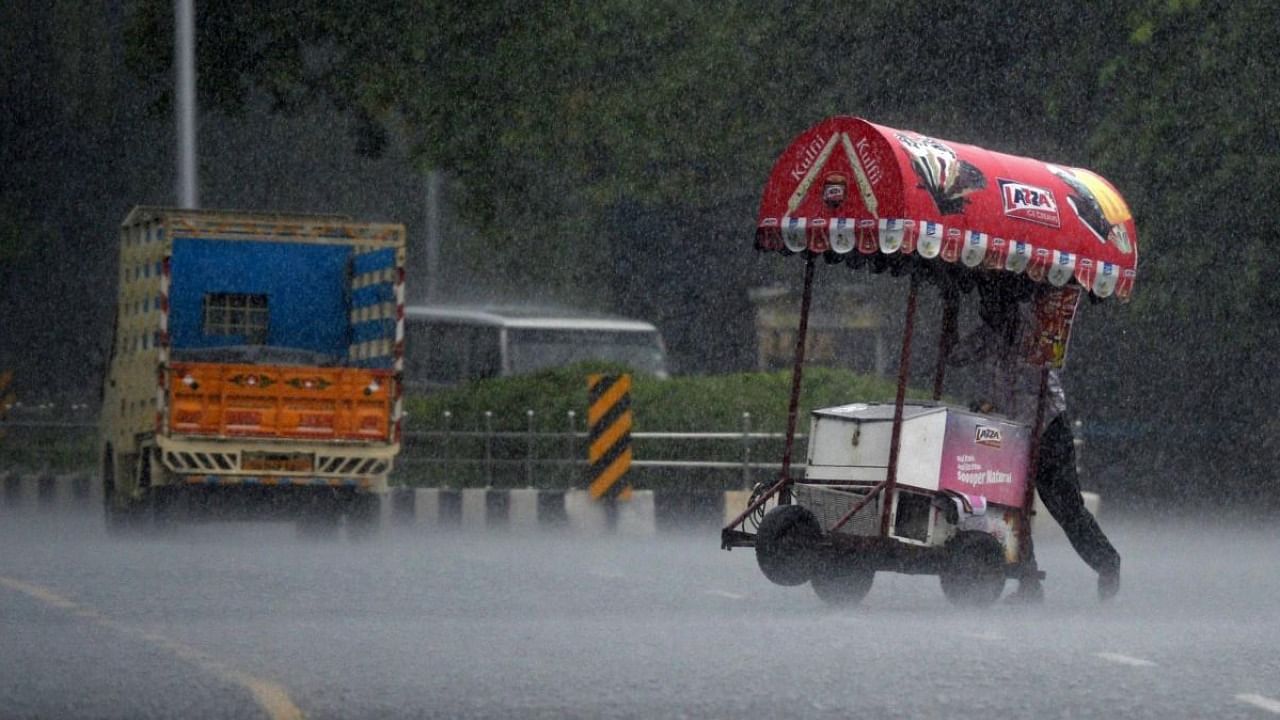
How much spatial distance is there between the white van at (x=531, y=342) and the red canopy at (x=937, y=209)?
19007 millimetres

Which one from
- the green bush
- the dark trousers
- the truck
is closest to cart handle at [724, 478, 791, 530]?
the dark trousers

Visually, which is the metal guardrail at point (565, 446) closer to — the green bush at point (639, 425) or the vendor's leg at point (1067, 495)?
the green bush at point (639, 425)

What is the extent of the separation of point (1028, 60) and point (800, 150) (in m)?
15.9

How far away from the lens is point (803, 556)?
1317 cm

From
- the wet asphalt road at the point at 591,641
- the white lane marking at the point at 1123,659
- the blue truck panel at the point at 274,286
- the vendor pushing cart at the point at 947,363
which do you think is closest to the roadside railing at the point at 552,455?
the blue truck panel at the point at 274,286

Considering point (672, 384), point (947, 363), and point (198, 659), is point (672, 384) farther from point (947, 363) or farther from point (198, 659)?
point (198, 659)

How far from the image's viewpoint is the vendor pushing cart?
12.7 m

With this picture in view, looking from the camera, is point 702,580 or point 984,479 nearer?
point 984,479

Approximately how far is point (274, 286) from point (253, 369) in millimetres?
2355

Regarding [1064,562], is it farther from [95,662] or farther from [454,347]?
[454,347]

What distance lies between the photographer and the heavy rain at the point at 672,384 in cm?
1091

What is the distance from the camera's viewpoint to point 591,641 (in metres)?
11.3

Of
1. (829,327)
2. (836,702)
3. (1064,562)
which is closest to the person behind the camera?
(836,702)

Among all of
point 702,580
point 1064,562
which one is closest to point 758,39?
point 1064,562
